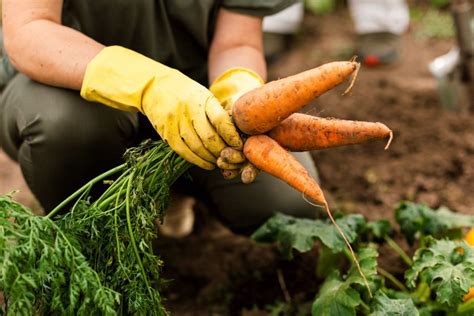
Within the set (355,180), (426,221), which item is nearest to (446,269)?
(426,221)

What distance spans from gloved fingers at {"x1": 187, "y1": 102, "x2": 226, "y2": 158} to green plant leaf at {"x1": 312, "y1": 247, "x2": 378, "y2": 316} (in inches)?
19.8

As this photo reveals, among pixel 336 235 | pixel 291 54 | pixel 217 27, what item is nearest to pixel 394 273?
pixel 336 235

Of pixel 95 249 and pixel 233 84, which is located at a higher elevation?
pixel 233 84

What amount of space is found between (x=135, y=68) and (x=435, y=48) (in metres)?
2.90

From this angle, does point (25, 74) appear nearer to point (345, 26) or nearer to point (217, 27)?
point (217, 27)

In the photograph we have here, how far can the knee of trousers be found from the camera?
212cm

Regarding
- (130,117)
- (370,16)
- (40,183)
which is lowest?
(370,16)

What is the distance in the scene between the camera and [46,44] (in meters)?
1.99

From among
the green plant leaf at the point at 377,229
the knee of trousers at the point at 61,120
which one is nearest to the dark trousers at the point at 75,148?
the knee of trousers at the point at 61,120

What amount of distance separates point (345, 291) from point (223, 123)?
1.85 ft

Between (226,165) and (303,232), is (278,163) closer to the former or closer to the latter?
(226,165)

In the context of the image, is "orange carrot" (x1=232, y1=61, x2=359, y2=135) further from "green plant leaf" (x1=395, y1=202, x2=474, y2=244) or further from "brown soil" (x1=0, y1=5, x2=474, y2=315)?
"green plant leaf" (x1=395, y1=202, x2=474, y2=244)

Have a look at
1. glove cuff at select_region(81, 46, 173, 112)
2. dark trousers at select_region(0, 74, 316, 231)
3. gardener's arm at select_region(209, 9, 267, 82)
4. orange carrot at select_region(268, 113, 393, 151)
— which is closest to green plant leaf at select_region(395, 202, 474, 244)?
dark trousers at select_region(0, 74, 316, 231)

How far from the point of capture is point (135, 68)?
6.32ft
